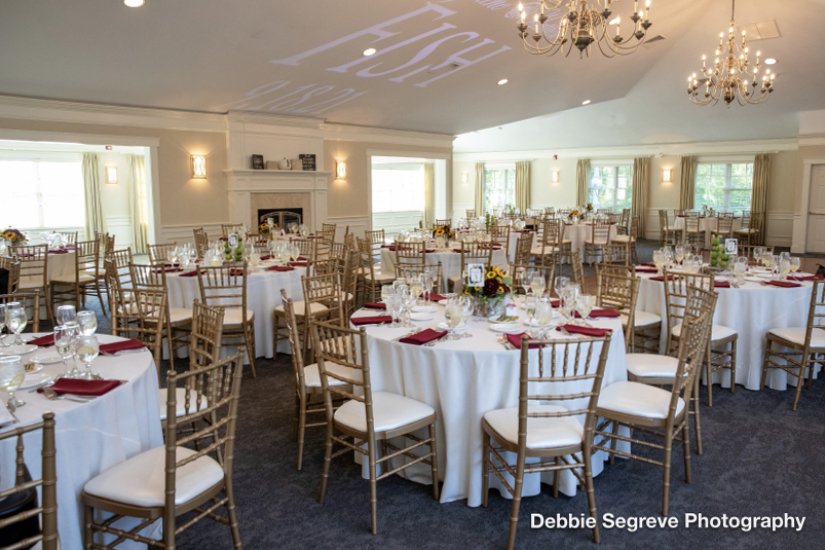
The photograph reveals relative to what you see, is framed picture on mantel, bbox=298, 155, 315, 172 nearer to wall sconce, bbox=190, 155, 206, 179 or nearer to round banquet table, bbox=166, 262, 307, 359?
wall sconce, bbox=190, 155, 206, 179

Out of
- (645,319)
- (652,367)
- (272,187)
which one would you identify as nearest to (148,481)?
(652,367)

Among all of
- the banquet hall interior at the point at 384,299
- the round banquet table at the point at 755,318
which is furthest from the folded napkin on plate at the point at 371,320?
the round banquet table at the point at 755,318

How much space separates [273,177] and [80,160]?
549 centimetres

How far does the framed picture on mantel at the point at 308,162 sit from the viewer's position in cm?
1184

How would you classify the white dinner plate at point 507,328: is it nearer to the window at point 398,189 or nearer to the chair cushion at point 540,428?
the chair cushion at point 540,428

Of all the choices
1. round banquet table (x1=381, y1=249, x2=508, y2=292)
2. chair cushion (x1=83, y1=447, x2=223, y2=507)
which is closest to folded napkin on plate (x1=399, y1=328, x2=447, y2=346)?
chair cushion (x1=83, y1=447, x2=223, y2=507)

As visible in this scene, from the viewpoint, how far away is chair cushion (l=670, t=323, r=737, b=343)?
4660 mm

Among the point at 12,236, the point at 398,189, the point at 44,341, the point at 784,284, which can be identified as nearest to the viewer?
the point at 44,341

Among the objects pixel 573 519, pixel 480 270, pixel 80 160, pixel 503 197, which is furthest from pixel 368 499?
pixel 503 197

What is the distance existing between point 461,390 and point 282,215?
30.0ft

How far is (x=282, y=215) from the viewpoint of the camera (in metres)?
11.7

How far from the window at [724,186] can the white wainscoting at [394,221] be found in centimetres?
818

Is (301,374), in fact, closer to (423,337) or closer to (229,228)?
(423,337)

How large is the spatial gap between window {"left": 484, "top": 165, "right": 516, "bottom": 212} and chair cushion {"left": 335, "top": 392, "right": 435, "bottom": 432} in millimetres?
17316
